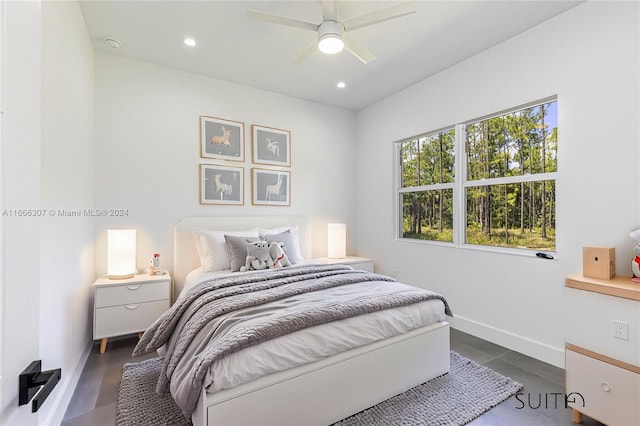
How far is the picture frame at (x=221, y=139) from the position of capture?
3.43 m

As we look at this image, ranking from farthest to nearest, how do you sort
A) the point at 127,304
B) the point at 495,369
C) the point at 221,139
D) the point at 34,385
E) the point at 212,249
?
1. the point at 221,139
2. the point at 212,249
3. the point at 127,304
4. the point at 495,369
5. the point at 34,385

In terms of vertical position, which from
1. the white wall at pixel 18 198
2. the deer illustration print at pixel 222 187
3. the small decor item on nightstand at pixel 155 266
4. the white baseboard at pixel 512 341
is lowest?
the white baseboard at pixel 512 341

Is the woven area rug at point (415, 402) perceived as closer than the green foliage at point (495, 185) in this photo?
Yes

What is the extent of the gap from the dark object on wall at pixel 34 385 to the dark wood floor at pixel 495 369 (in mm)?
1610

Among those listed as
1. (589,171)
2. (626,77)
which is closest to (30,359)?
(589,171)

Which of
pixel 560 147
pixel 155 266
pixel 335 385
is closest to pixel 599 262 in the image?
pixel 560 147

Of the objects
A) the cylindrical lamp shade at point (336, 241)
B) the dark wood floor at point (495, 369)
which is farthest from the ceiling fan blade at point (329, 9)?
the dark wood floor at point (495, 369)

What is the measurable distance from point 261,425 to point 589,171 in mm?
2780

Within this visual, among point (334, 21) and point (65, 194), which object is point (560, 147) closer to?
point (334, 21)

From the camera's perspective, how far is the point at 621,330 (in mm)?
1909

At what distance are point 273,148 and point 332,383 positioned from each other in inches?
115

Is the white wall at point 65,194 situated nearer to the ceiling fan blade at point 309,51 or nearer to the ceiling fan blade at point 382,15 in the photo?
the ceiling fan blade at point 309,51

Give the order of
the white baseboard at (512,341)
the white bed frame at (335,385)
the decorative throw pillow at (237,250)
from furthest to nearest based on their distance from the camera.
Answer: the decorative throw pillow at (237,250)
the white baseboard at (512,341)
the white bed frame at (335,385)

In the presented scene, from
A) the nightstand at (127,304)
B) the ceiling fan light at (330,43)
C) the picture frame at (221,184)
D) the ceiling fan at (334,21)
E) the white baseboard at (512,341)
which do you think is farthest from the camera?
the picture frame at (221,184)
